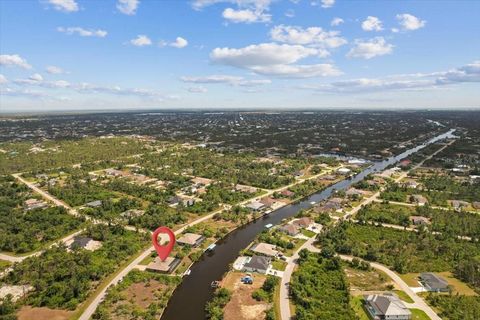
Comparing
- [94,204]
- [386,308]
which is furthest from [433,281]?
[94,204]

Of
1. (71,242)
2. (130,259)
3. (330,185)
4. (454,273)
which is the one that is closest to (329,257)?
(454,273)

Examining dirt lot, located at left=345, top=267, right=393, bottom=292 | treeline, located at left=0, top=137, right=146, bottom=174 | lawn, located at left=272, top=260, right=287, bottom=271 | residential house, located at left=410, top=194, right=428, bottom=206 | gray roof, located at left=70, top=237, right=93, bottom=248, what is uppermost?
treeline, located at left=0, top=137, right=146, bottom=174

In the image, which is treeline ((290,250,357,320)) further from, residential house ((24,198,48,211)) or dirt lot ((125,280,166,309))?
residential house ((24,198,48,211))

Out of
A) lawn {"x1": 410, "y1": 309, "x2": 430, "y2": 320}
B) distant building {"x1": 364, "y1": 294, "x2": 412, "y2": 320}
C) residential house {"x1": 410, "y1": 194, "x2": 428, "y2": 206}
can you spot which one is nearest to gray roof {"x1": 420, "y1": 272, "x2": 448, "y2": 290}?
lawn {"x1": 410, "y1": 309, "x2": 430, "y2": 320}

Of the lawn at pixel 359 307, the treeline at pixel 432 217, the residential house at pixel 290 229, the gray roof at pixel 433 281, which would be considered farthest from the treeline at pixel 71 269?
the treeline at pixel 432 217

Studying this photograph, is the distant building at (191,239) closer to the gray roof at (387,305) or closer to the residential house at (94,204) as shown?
the residential house at (94,204)

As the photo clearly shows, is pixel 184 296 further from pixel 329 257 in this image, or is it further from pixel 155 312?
pixel 329 257

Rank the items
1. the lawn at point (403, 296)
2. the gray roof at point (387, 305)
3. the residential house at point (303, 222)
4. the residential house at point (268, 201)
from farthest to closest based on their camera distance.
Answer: the residential house at point (268, 201) < the residential house at point (303, 222) < the lawn at point (403, 296) < the gray roof at point (387, 305)

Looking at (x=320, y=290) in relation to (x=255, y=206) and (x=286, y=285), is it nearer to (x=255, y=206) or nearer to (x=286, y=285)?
(x=286, y=285)
